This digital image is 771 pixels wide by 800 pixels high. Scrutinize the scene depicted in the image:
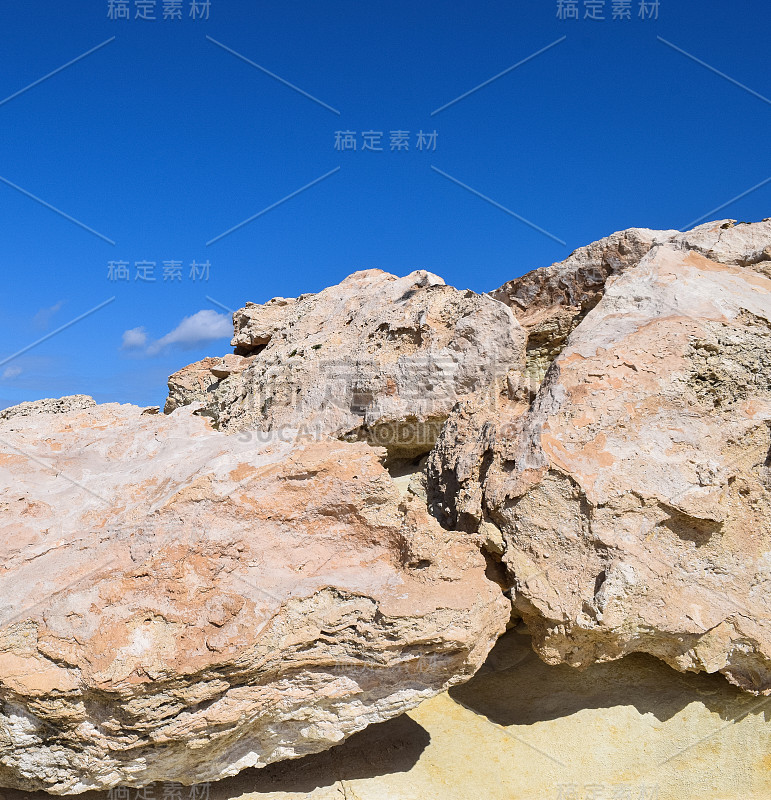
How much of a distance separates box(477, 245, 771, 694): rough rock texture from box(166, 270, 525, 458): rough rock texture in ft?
4.89

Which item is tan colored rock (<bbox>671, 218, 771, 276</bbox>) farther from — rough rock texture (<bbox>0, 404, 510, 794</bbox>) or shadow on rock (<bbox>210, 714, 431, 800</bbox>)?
shadow on rock (<bbox>210, 714, 431, 800</bbox>)

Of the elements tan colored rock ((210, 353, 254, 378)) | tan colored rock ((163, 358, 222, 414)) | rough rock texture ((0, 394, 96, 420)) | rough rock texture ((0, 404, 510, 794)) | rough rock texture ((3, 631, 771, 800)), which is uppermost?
rough rock texture ((0, 394, 96, 420))

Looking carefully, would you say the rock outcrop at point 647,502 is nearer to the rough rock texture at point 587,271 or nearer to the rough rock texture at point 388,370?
the rough rock texture at point 388,370

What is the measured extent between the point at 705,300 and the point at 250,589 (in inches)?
129

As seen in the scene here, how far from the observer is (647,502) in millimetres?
3328

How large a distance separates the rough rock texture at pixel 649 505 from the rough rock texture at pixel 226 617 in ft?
1.36

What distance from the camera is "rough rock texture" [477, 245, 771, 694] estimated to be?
130 inches

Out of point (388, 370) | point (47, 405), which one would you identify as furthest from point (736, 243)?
point (47, 405)

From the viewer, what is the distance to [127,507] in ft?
11.8

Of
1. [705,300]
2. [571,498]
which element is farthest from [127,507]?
[705,300]

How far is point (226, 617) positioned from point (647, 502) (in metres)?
2.17

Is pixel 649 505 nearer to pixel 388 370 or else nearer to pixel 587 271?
pixel 388 370

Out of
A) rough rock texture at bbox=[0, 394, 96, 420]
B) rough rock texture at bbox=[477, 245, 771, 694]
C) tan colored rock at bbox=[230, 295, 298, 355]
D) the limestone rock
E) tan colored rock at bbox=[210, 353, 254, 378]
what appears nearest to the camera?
rough rock texture at bbox=[477, 245, 771, 694]

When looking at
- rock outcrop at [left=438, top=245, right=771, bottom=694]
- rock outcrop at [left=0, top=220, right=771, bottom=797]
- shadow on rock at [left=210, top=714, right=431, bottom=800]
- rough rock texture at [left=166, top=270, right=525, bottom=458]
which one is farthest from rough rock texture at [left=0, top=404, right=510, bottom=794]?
rough rock texture at [left=166, top=270, right=525, bottom=458]
